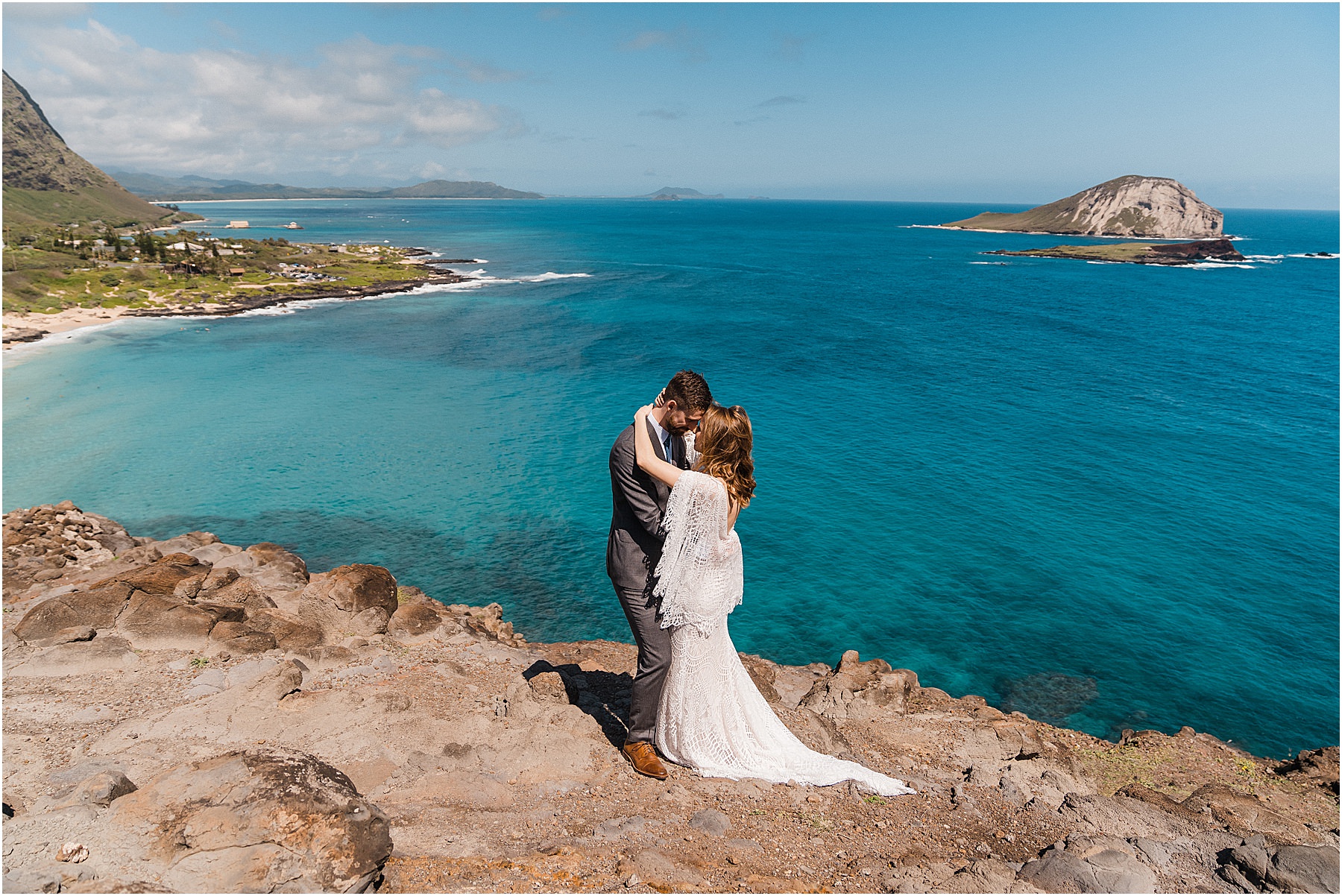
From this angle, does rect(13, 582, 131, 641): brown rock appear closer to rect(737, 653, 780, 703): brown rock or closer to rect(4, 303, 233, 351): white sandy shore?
rect(737, 653, 780, 703): brown rock

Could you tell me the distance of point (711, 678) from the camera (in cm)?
562

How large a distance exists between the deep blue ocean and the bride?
32.4 feet

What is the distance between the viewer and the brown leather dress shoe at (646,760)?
225 inches

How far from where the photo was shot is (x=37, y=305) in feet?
155

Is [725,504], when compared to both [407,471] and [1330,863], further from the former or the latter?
[407,471]

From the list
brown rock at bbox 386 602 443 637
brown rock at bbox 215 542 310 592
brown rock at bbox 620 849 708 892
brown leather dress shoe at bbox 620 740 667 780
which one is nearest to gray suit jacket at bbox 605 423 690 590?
brown leather dress shoe at bbox 620 740 667 780

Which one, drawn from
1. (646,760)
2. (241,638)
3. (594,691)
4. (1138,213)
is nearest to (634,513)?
(646,760)

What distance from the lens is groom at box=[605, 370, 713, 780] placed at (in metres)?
4.93

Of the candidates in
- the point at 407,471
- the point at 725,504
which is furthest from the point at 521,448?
the point at 725,504

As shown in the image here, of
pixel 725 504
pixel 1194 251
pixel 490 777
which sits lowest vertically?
pixel 490 777

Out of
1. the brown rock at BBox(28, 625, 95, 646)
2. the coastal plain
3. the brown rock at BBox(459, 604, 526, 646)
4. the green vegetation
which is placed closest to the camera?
the brown rock at BBox(28, 625, 95, 646)

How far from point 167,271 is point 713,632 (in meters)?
79.7

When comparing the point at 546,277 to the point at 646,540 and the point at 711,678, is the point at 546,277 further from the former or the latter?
the point at 711,678

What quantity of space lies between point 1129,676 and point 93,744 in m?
18.3
